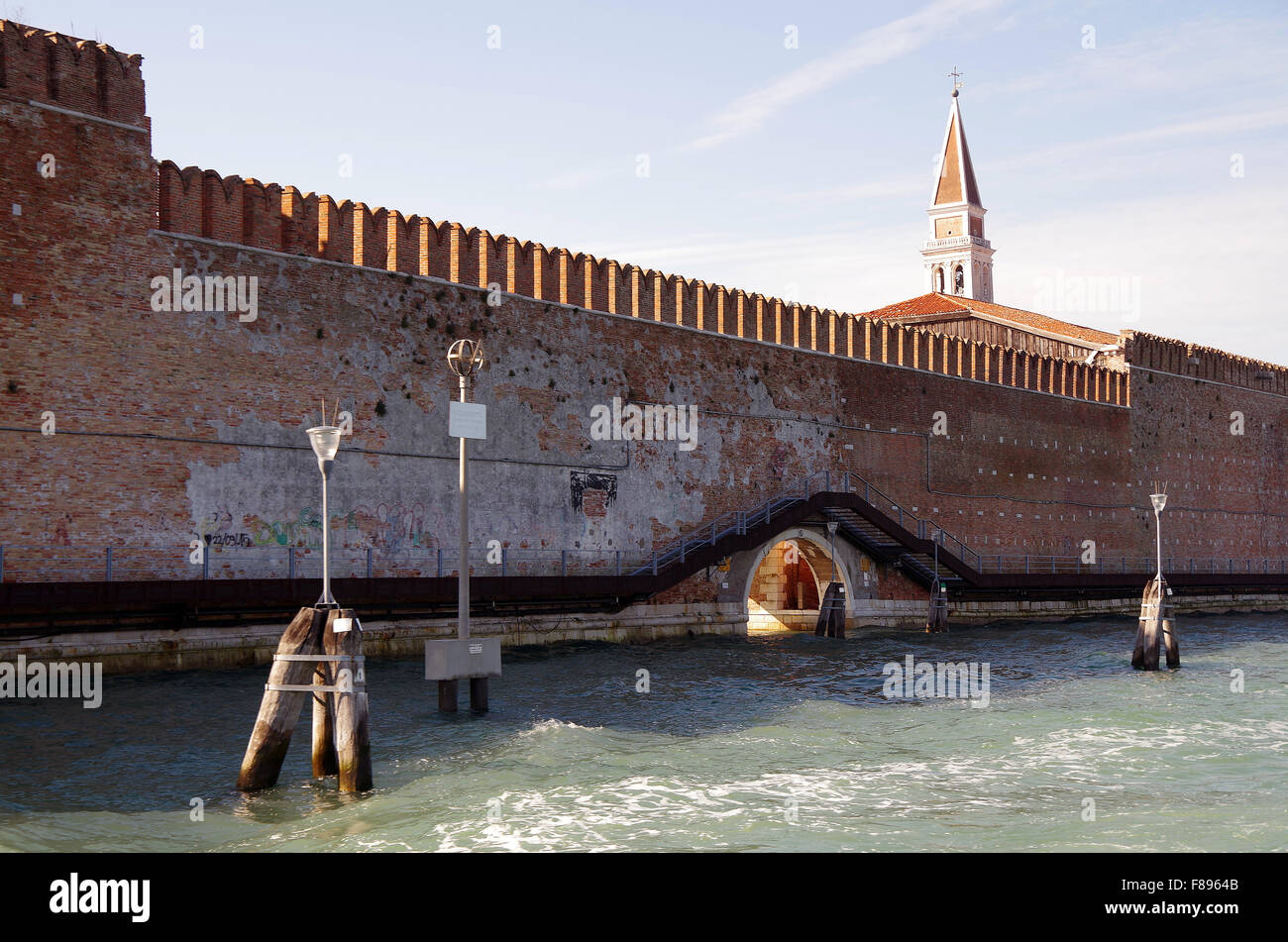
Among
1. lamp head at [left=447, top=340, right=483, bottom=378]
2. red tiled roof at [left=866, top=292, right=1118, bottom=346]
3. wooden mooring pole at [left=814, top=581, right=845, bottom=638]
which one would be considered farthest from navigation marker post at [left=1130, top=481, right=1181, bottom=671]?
red tiled roof at [left=866, top=292, right=1118, bottom=346]

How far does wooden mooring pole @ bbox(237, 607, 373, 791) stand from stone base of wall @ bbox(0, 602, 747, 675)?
512 centimetres

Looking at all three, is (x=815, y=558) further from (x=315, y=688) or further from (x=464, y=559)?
(x=315, y=688)

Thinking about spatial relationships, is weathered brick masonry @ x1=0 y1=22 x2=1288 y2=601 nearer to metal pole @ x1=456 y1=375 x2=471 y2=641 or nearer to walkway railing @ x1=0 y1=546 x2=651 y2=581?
walkway railing @ x1=0 y1=546 x2=651 y2=581

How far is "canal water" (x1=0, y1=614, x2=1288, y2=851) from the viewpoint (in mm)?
9045

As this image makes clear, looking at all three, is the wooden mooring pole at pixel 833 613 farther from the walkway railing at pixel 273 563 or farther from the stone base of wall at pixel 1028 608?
the walkway railing at pixel 273 563

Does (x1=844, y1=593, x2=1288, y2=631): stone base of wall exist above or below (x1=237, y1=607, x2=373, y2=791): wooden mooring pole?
below

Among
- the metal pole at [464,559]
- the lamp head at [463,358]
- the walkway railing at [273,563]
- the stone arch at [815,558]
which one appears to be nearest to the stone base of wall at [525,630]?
the stone arch at [815,558]

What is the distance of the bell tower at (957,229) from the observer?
6209 centimetres

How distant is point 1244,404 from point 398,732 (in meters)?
37.0

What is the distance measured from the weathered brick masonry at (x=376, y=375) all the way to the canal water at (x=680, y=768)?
2.84 m

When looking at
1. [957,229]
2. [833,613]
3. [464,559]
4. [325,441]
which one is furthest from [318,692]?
[957,229]

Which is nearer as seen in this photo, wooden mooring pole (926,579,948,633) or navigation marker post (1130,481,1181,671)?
navigation marker post (1130,481,1181,671)
